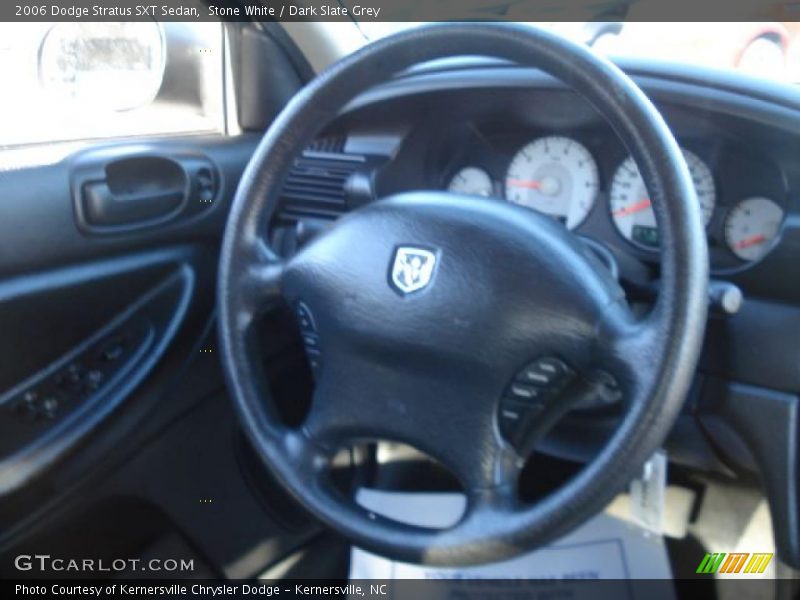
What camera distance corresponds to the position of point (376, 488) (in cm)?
146

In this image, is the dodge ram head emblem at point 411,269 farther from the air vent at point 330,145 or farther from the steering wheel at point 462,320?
the air vent at point 330,145

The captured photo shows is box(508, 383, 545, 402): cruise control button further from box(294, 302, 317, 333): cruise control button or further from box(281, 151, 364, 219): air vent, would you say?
box(281, 151, 364, 219): air vent

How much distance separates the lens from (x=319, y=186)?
4.67 feet

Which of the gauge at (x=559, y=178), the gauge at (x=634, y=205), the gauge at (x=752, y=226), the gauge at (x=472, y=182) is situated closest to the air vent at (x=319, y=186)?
the gauge at (x=472, y=182)

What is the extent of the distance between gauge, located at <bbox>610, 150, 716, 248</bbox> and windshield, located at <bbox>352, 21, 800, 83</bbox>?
144 mm

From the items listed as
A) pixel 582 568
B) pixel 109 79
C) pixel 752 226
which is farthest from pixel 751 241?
pixel 109 79

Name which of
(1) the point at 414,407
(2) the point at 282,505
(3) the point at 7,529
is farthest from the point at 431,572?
(3) the point at 7,529

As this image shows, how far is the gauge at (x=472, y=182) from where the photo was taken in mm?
1357

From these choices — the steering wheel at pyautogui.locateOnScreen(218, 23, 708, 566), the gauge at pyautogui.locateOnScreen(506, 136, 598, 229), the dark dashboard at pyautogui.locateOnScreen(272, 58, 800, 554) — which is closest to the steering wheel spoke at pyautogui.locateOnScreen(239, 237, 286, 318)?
the steering wheel at pyautogui.locateOnScreen(218, 23, 708, 566)

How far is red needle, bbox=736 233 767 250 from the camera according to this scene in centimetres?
110

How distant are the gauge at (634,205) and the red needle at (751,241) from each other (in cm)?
5

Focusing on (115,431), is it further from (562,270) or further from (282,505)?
(562,270)

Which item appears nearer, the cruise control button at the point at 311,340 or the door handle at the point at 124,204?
the cruise control button at the point at 311,340

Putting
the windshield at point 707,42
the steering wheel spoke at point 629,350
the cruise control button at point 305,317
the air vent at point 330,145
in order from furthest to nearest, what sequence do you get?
the air vent at point 330,145, the windshield at point 707,42, the cruise control button at point 305,317, the steering wheel spoke at point 629,350
